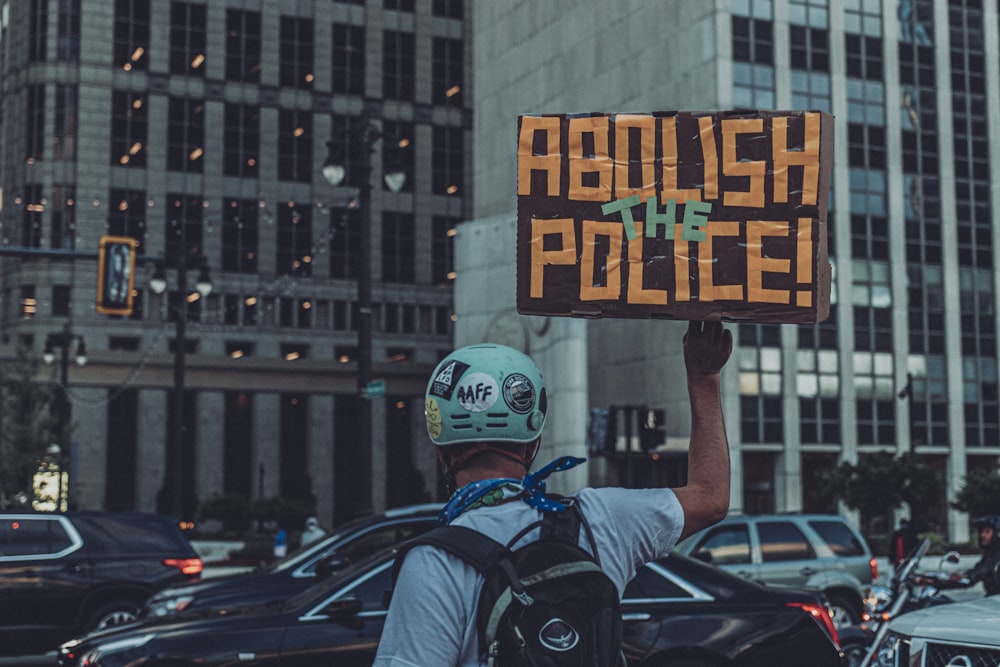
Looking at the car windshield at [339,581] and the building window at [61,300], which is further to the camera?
the building window at [61,300]

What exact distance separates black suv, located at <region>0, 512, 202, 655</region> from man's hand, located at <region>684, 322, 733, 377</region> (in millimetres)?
12754

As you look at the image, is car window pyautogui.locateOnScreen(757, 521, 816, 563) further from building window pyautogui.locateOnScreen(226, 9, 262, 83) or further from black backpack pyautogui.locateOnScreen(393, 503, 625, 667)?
building window pyautogui.locateOnScreen(226, 9, 262, 83)

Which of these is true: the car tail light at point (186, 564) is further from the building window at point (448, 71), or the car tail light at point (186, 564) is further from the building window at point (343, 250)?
the building window at point (448, 71)

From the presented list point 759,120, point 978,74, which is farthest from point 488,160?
point 759,120

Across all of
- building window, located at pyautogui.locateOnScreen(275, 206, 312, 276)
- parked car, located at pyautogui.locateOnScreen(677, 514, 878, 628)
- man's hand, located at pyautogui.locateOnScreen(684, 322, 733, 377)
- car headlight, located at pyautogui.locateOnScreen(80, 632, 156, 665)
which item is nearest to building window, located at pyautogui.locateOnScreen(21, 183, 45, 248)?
building window, located at pyautogui.locateOnScreen(275, 206, 312, 276)

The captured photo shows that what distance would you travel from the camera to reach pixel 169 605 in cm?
1301

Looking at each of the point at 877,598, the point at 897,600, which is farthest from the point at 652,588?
the point at 877,598

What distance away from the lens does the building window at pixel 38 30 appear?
234 feet

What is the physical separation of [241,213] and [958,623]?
69.0m

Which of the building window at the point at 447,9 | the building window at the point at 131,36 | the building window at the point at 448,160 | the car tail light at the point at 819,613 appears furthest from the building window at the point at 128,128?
the car tail light at the point at 819,613

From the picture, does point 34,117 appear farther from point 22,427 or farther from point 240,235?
point 22,427

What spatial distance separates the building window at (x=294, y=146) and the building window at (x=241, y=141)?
1.39 meters

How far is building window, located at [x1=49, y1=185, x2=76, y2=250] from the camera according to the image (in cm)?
6781

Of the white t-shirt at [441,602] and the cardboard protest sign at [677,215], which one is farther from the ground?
the cardboard protest sign at [677,215]
